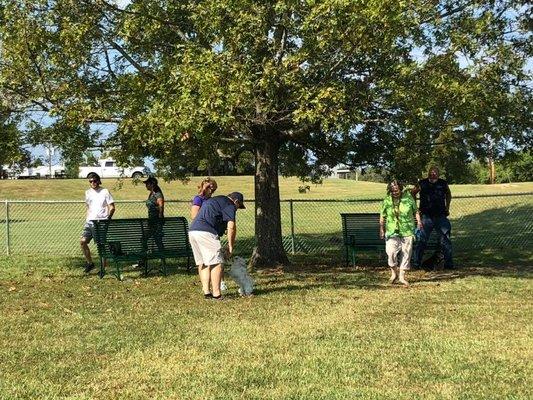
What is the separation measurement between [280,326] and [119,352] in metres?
1.70

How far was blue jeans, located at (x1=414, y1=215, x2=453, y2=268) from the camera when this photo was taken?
11.2m

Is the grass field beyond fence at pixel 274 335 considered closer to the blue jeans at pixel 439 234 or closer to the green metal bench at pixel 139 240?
the green metal bench at pixel 139 240

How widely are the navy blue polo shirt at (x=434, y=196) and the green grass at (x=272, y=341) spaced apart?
74.8 inches

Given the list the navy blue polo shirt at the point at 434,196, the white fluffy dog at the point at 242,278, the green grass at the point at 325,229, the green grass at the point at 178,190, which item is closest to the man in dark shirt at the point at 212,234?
the white fluffy dog at the point at 242,278

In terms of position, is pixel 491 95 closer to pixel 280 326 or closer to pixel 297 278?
pixel 297 278

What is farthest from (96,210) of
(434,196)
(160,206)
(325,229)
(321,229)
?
(325,229)

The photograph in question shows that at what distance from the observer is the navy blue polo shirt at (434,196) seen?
1117 cm

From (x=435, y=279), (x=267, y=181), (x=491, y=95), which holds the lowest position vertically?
(x=435, y=279)

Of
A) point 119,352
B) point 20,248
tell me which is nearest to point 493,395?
point 119,352

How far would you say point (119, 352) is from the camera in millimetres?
5512

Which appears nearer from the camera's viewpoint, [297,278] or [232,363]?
[232,363]

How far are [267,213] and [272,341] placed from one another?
5766 mm

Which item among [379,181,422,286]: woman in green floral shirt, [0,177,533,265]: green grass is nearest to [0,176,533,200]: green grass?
[0,177,533,265]: green grass

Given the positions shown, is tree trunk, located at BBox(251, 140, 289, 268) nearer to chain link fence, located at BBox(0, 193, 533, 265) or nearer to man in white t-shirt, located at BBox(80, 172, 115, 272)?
chain link fence, located at BBox(0, 193, 533, 265)
